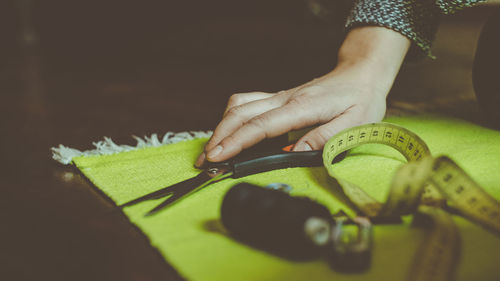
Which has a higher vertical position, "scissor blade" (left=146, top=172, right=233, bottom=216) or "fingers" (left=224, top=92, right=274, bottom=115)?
"fingers" (left=224, top=92, right=274, bottom=115)

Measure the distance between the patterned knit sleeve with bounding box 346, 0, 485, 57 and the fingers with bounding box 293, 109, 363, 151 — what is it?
252 mm

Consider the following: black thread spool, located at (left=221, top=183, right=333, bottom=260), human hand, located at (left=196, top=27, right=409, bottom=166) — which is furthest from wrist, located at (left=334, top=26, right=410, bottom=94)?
black thread spool, located at (left=221, top=183, right=333, bottom=260)

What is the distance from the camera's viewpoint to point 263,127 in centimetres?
73

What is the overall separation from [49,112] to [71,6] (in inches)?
104

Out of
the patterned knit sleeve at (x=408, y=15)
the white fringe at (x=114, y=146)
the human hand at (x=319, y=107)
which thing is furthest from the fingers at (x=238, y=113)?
the patterned knit sleeve at (x=408, y=15)

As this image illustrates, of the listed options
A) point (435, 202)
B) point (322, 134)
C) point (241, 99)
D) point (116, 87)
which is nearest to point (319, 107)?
point (322, 134)

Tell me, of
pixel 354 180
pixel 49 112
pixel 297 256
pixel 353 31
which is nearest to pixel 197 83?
pixel 49 112

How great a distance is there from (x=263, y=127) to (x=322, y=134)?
119 millimetres

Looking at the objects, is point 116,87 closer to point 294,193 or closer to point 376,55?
point 376,55

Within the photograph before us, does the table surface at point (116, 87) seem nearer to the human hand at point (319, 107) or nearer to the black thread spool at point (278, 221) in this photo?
the black thread spool at point (278, 221)

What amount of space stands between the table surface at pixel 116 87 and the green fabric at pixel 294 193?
33mm

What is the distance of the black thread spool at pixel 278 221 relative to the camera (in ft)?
1.40

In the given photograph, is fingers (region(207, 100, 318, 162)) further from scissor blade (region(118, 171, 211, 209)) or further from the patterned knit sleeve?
the patterned knit sleeve

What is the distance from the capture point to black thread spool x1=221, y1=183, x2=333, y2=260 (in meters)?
0.43
